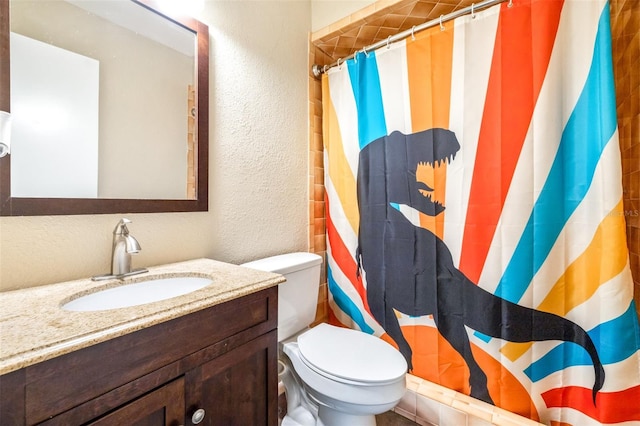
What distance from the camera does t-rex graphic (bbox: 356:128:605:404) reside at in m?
1.21

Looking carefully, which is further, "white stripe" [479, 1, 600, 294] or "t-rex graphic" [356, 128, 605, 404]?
"t-rex graphic" [356, 128, 605, 404]

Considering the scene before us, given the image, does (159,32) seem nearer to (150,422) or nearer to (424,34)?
(424,34)

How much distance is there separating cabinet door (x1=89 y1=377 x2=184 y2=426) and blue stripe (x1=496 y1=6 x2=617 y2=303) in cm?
124

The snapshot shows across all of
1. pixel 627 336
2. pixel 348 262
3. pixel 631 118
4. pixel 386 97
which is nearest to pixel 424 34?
pixel 386 97

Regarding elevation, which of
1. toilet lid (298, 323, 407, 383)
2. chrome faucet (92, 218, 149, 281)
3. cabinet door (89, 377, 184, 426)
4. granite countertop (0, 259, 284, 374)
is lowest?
toilet lid (298, 323, 407, 383)

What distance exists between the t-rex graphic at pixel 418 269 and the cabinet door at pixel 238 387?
79 centimetres

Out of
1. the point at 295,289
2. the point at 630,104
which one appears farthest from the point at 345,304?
the point at 630,104

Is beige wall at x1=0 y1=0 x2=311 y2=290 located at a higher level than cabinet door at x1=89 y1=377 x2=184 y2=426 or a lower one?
higher

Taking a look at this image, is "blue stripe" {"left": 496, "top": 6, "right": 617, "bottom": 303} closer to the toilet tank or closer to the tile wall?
the tile wall

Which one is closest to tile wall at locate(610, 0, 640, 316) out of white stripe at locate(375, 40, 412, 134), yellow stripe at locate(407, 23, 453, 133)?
yellow stripe at locate(407, 23, 453, 133)

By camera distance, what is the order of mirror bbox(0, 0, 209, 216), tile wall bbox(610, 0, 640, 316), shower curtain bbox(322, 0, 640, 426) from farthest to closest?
1. tile wall bbox(610, 0, 640, 316)
2. shower curtain bbox(322, 0, 640, 426)
3. mirror bbox(0, 0, 209, 216)

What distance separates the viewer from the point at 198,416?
71cm

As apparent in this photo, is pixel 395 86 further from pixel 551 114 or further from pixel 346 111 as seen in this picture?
pixel 551 114

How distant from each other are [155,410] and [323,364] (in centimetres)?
61
